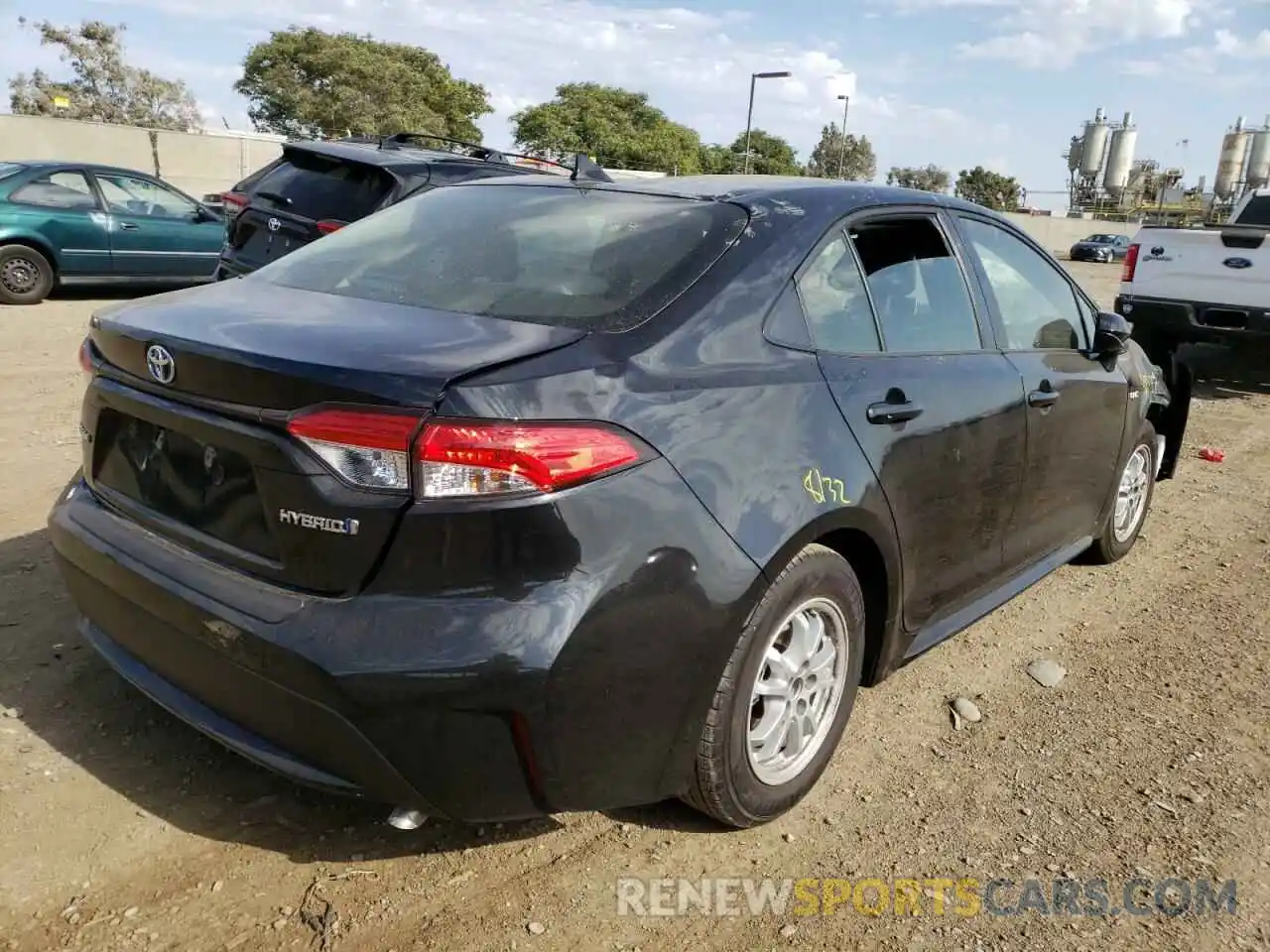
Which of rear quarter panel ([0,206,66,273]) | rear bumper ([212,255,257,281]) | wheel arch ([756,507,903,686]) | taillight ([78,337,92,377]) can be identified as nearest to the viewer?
wheel arch ([756,507,903,686])

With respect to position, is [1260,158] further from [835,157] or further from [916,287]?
[916,287]

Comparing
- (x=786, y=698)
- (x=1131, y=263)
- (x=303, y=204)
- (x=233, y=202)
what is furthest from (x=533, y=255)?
(x=1131, y=263)

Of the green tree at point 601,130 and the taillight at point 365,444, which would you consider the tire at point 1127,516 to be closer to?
the taillight at point 365,444

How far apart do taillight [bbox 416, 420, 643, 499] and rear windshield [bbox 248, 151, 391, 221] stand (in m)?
5.21

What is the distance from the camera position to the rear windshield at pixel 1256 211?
10.9m

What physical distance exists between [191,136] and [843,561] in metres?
31.5

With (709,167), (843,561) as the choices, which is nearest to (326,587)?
(843,561)

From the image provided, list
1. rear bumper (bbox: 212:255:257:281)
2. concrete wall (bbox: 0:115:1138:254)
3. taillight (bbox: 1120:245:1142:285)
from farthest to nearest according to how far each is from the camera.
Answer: concrete wall (bbox: 0:115:1138:254) → taillight (bbox: 1120:245:1142:285) → rear bumper (bbox: 212:255:257:281)

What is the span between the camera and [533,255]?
2.82 m

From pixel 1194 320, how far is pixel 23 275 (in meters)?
11.4

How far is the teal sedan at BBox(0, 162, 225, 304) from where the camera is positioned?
10.6m

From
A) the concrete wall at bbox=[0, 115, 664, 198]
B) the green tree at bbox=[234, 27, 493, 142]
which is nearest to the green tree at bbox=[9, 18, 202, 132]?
the green tree at bbox=[234, 27, 493, 142]

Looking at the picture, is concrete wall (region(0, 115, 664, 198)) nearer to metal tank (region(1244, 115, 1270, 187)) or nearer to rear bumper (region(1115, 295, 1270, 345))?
rear bumper (region(1115, 295, 1270, 345))

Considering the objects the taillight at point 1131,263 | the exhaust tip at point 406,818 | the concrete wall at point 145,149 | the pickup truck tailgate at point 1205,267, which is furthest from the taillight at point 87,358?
the concrete wall at point 145,149
